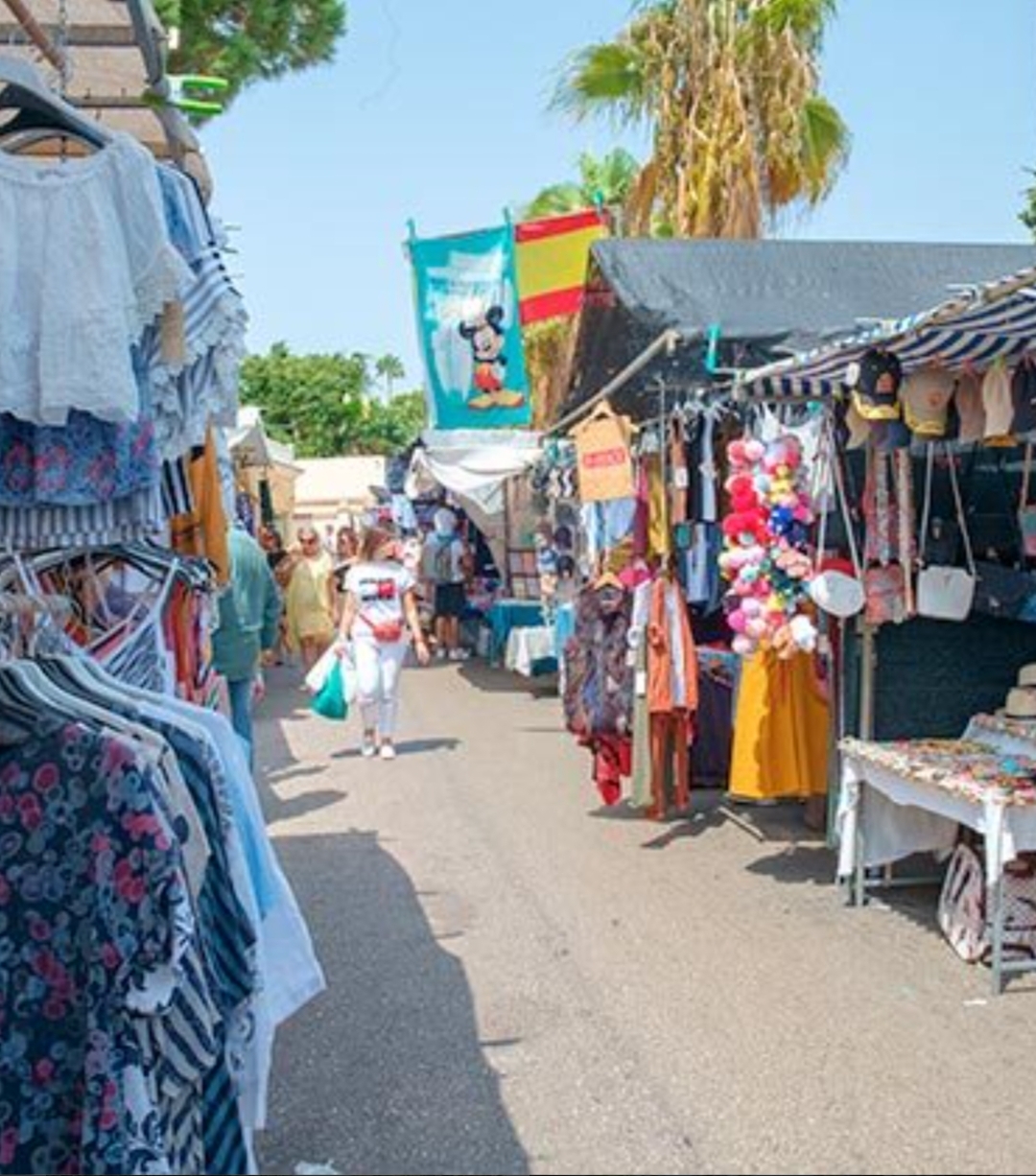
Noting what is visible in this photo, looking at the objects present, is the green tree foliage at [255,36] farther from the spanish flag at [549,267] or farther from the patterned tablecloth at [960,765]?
the patterned tablecloth at [960,765]

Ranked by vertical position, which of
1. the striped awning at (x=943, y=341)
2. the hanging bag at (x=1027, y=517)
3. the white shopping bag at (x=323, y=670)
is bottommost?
the white shopping bag at (x=323, y=670)

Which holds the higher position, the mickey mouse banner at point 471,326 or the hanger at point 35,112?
the mickey mouse banner at point 471,326

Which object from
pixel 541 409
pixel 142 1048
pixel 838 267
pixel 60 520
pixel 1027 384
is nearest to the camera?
pixel 142 1048

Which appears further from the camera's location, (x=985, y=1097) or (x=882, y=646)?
(x=882, y=646)

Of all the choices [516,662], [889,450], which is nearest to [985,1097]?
[889,450]

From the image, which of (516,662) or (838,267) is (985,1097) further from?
(516,662)

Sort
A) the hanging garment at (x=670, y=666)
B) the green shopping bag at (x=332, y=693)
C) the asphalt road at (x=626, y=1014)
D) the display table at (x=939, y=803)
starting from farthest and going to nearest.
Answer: the green shopping bag at (x=332, y=693)
the hanging garment at (x=670, y=666)
the display table at (x=939, y=803)
the asphalt road at (x=626, y=1014)

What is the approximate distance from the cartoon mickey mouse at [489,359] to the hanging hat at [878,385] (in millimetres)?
6604

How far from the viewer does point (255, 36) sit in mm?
12180

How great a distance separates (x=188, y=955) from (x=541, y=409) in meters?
16.4

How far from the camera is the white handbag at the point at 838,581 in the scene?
5.48 metres

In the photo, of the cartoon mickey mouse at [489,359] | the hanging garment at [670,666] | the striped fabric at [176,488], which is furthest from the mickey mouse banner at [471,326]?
the striped fabric at [176,488]

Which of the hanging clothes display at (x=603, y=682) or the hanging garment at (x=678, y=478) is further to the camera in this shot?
the hanging clothes display at (x=603, y=682)

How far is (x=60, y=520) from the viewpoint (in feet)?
10.2
